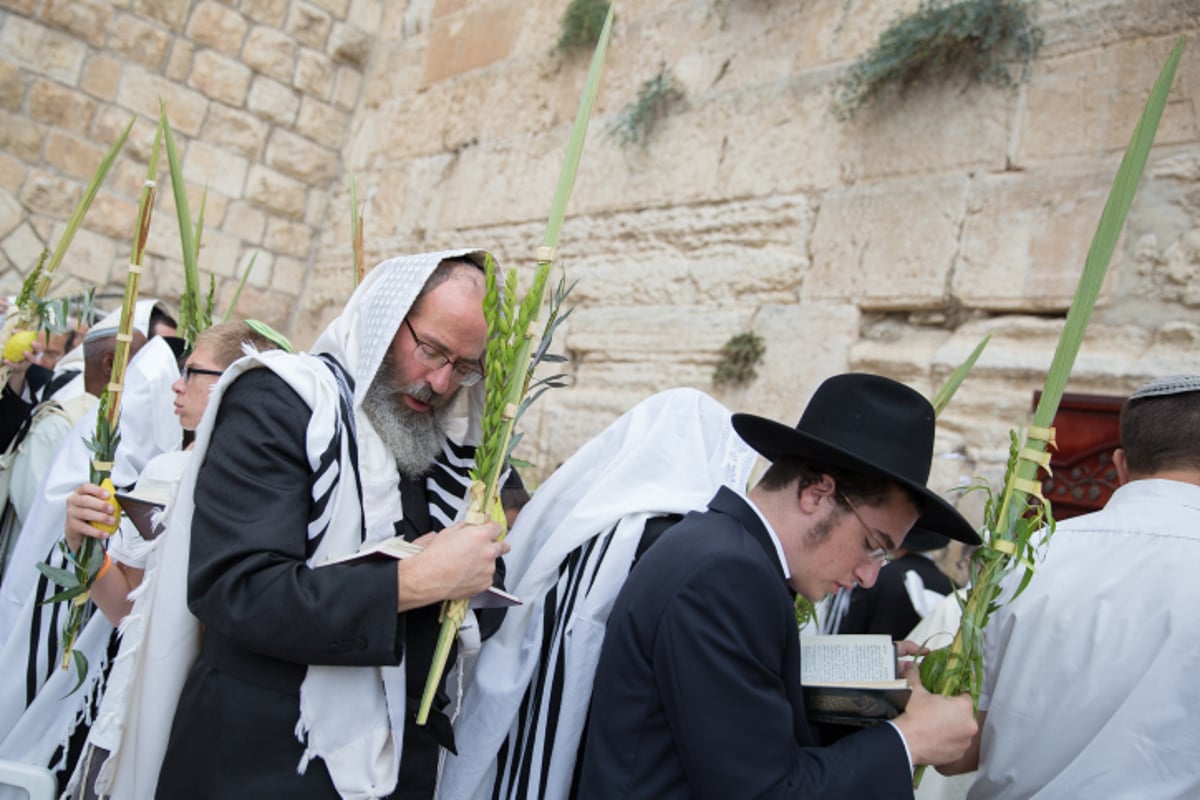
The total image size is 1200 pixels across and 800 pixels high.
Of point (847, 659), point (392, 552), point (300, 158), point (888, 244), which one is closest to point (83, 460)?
point (392, 552)

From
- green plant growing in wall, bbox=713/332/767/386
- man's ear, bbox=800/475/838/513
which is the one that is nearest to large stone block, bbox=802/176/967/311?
green plant growing in wall, bbox=713/332/767/386

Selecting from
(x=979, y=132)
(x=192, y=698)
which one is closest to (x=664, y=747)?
(x=192, y=698)

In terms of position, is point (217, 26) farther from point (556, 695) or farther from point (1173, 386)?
point (1173, 386)

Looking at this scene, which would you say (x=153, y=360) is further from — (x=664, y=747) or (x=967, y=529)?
(x=967, y=529)

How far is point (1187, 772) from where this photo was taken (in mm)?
1773

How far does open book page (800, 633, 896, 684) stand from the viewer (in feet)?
5.74

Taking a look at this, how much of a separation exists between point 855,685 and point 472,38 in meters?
6.88

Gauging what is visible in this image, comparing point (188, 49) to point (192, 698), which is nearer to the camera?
point (192, 698)

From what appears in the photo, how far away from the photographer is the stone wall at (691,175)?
13.1ft

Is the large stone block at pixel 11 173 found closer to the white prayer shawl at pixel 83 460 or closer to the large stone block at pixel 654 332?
the large stone block at pixel 654 332

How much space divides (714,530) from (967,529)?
1.72ft

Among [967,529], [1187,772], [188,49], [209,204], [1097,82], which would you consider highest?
[188,49]

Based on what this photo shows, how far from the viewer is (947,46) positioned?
14.6 feet

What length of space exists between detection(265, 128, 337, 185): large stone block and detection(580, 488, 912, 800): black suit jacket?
751 cm
